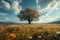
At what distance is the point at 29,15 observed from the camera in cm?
276

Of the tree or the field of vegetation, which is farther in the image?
the tree

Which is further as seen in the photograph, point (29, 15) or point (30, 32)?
point (29, 15)

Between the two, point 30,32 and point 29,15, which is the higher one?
point 29,15

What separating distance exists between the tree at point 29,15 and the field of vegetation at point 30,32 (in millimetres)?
172

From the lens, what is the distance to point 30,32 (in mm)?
2576

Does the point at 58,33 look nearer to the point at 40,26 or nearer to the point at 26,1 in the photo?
the point at 40,26

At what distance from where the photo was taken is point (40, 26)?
8.68ft

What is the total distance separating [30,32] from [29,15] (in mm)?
439

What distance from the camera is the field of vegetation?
8.21 ft

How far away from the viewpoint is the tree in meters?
2.66

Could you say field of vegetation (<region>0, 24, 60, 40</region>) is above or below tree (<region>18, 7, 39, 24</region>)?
below

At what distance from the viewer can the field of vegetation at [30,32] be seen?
8.21ft

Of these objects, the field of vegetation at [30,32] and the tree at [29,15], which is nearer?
the field of vegetation at [30,32]

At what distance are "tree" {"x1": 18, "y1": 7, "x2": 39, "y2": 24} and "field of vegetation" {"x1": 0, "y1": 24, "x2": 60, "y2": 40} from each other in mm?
172
